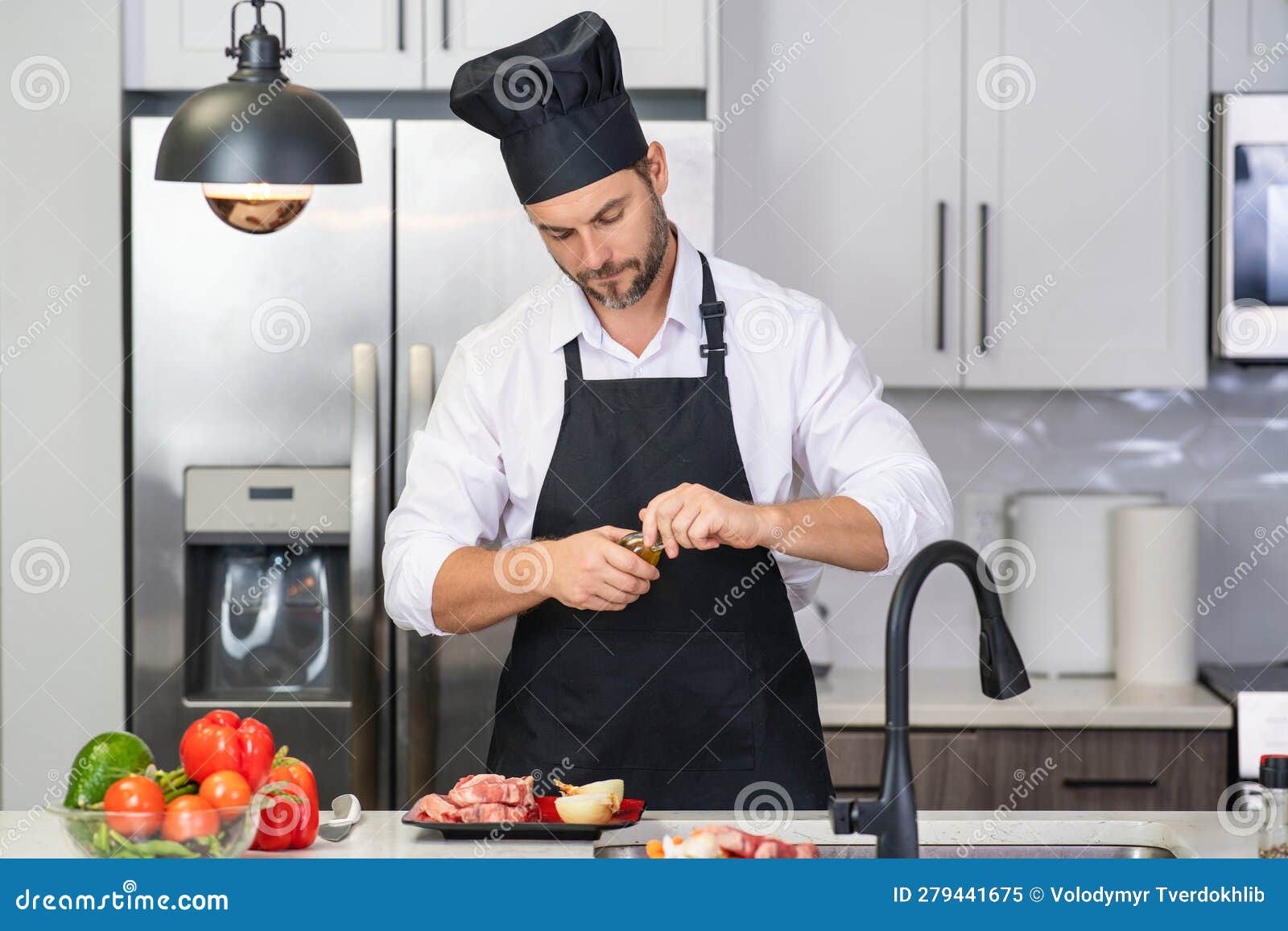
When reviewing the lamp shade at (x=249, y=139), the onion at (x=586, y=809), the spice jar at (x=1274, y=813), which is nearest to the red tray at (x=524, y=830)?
the onion at (x=586, y=809)

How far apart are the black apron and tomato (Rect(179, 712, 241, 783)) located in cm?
62

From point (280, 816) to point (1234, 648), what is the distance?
232 cm

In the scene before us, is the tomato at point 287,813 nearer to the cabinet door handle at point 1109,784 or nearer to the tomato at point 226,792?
the tomato at point 226,792

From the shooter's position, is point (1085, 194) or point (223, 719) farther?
point (1085, 194)

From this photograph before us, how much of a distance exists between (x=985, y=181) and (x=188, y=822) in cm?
206

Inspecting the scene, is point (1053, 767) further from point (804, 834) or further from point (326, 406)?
point (326, 406)

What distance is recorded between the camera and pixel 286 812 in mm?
1381

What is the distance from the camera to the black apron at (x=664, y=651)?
71.5 inches

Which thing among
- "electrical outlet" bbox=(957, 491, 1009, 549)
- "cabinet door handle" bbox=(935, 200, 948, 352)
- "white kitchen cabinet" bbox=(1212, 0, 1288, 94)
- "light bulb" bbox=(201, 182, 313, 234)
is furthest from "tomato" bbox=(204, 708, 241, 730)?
"white kitchen cabinet" bbox=(1212, 0, 1288, 94)

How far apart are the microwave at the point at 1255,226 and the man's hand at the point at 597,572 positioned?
1.59 meters

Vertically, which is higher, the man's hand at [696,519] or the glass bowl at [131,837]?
the man's hand at [696,519]

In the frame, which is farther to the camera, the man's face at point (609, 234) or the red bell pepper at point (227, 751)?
the man's face at point (609, 234)

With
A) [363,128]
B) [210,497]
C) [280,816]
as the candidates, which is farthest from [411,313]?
[280,816]

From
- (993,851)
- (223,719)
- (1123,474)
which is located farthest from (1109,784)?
(223,719)
